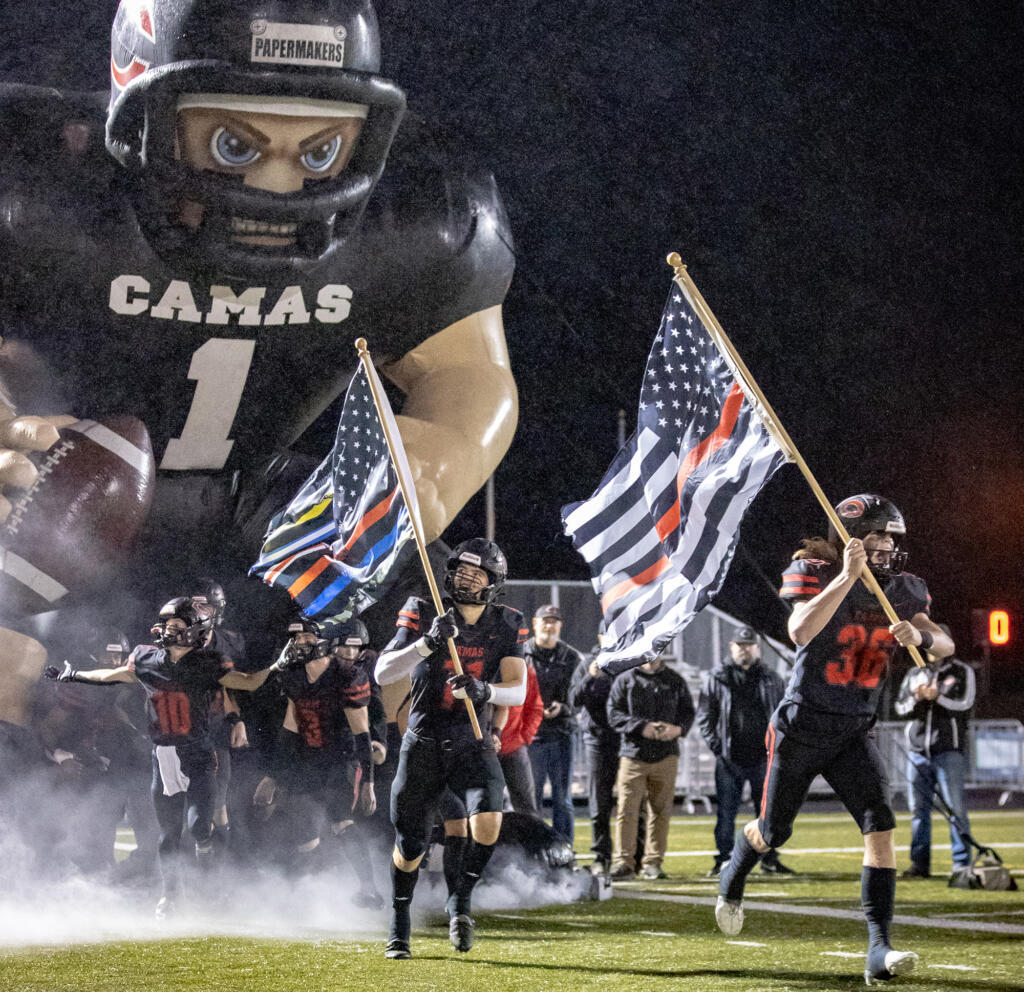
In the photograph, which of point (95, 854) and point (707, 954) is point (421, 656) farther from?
point (95, 854)

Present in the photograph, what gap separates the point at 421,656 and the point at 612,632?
2.35ft

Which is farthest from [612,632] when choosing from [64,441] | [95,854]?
[95,854]

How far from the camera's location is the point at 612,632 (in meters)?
5.61

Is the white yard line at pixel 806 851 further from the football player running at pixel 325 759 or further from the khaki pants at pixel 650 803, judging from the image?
the football player running at pixel 325 759

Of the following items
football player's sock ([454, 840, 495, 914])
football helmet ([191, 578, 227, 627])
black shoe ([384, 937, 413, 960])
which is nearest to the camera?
black shoe ([384, 937, 413, 960])

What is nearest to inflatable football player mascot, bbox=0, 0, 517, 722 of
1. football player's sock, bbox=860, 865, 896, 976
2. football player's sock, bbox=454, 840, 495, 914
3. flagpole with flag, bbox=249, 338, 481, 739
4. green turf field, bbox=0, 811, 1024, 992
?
flagpole with flag, bbox=249, 338, 481, 739

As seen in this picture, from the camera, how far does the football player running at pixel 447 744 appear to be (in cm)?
564

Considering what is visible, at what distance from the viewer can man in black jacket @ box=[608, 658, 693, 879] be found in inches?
366

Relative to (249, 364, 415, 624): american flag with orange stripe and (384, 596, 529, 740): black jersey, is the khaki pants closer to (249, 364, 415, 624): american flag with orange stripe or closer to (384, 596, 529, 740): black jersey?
(384, 596, 529, 740): black jersey

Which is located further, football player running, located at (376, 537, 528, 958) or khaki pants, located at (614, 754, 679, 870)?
khaki pants, located at (614, 754, 679, 870)

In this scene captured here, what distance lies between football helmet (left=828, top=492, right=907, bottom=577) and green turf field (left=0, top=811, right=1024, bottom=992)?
142cm

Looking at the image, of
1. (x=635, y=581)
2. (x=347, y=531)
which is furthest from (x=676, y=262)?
(x=347, y=531)

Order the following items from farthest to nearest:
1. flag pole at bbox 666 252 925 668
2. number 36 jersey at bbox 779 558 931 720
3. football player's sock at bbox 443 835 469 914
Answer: football player's sock at bbox 443 835 469 914 < number 36 jersey at bbox 779 558 931 720 < flag pole at bbox 666 252 925 668

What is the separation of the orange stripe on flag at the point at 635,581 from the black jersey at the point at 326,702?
79.4 inches
